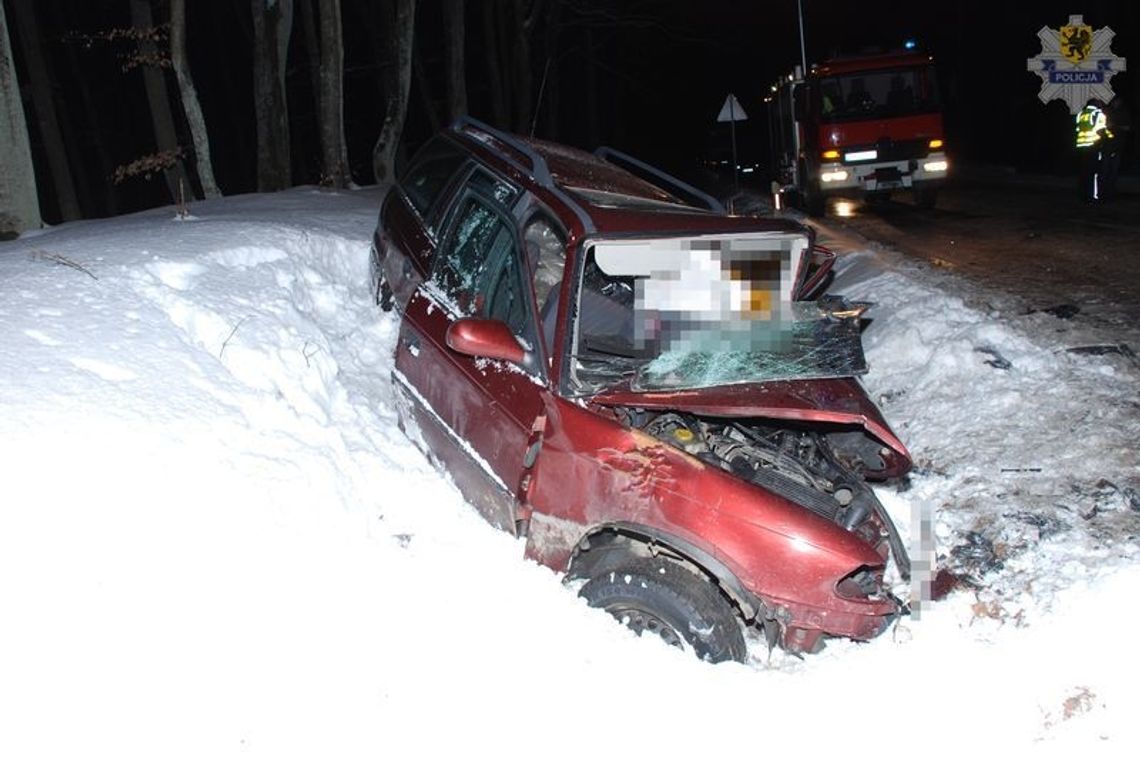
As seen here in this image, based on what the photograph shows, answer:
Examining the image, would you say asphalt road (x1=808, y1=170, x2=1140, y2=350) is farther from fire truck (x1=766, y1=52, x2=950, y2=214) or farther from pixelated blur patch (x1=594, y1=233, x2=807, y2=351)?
pixelated blur patch (x1=594, y1=233, x2=807, y2=351)

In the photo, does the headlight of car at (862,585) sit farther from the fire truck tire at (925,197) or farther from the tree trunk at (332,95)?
the fire truck tire at (925,197)

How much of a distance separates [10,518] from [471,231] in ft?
8.55

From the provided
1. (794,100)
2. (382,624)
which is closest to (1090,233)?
(794,100)

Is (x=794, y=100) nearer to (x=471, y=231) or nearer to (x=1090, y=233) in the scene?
(x=1090, y=233)

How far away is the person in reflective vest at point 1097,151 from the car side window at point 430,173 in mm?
11495

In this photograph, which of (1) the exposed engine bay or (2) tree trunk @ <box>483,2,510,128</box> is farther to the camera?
(2) tree trunk @ <box>483,2,510,128</box>

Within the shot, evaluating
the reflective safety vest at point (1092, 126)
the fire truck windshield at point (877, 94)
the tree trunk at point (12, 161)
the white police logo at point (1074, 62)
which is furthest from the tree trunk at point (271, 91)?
the white police logo at point (1074, 62)

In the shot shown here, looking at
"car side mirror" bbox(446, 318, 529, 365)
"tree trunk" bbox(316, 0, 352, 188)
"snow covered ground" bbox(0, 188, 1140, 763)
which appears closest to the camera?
"snow covered ground" bbox(0, 188, 1140, 763)

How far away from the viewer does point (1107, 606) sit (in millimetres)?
3736

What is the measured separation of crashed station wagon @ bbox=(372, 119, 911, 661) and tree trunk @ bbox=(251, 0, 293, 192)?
29.6 feet

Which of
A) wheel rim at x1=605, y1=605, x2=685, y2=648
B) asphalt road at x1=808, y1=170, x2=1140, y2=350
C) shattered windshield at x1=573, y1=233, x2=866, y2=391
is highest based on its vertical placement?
shattered windshield at x1=573, y1=233, x2=866, y2=391

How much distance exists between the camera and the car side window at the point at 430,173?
5613mm

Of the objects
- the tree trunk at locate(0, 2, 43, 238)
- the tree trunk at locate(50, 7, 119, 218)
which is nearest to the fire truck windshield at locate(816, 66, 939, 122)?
the tree trunk at locate(0, 2, 43, 238)

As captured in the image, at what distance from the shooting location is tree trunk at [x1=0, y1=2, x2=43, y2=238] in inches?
306
